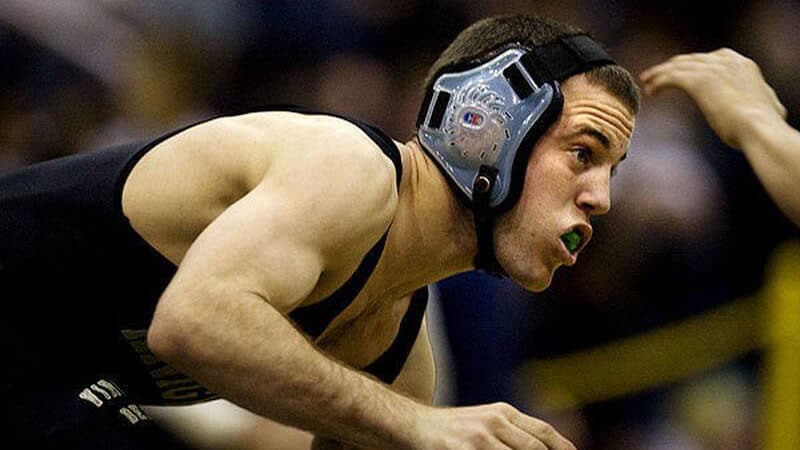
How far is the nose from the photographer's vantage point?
13.1ft

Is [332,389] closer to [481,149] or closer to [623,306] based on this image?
[481,149]

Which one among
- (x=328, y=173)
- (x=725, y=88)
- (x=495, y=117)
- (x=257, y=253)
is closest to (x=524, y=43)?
(x=495, y=117)

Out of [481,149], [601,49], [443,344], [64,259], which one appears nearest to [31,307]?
[64,259]

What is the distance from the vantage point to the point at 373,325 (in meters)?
4.25

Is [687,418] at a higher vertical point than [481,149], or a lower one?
lower

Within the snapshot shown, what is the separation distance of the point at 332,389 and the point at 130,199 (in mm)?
745

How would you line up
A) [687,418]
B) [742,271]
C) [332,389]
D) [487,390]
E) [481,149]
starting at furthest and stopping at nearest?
[742,271] < [687,418] < [487,390] < [481,149] < [332,389]

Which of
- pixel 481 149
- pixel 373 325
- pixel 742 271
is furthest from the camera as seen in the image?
pixel 742 271

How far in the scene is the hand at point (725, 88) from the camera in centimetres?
434

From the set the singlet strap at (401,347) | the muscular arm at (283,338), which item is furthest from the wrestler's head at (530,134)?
the muscular arm at (283,338)

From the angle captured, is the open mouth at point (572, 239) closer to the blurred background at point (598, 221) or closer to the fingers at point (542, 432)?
the fingers at point (542, 432)

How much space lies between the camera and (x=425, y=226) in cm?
400

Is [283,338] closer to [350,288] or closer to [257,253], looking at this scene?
[257,253]

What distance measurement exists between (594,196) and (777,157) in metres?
0.58
